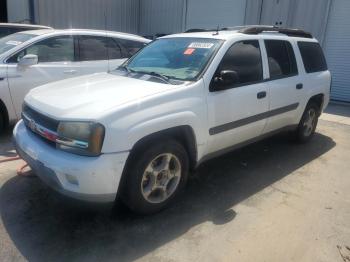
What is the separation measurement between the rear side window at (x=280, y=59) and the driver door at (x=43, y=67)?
126 inches

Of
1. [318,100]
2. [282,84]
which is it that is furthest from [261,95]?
[318,100]

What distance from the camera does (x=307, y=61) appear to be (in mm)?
5176

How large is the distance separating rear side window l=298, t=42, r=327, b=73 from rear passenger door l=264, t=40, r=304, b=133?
0.35 metres

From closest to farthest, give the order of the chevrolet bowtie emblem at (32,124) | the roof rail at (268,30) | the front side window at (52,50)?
the chevrolet bowtie emblem at (32,124) → the roof rail at (268,30) → the front side window at (52,50)

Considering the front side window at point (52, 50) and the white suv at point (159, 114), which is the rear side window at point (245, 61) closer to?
the white suv at point (159, 114)

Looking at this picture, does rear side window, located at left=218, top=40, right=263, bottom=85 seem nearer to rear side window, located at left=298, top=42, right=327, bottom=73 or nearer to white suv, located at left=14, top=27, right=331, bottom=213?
white suv, located at left=14, top=27, right=331, bottom=213

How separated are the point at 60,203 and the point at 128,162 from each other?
1.01 m

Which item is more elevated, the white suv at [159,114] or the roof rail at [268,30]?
the roof rail at [268,30]

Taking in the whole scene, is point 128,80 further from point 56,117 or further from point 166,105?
point 56,117

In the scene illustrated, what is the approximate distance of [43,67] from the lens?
17.7 ft

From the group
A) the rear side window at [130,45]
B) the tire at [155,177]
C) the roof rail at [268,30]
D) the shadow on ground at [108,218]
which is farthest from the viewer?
the rear side window at [130,45]

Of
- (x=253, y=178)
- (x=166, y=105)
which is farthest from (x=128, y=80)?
(x=253, y=178)

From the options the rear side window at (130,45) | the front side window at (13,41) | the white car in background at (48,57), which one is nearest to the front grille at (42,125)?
the white car in background at (48,57)

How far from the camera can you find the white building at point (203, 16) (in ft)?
33.0
